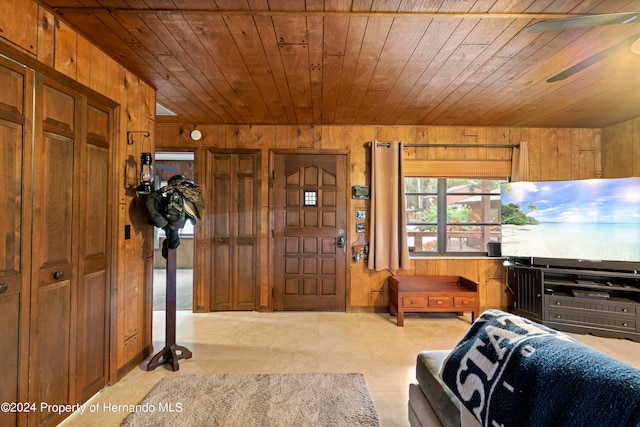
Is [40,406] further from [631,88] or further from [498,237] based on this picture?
[631,88]

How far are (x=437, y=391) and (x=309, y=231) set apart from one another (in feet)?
8.72

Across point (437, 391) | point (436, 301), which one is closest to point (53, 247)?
point (437, 391)

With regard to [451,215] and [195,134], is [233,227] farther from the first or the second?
[451,215]

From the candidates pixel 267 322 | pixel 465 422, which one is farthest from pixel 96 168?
pixel 465 422

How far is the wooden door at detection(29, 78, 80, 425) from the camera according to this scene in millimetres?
1577

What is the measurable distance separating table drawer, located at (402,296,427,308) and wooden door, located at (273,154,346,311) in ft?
2.78

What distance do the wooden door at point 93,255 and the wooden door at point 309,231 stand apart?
1.98 m

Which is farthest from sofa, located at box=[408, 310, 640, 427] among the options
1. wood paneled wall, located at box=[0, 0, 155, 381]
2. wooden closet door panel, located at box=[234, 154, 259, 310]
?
wooden closet door panel, located at box=[234, 154, 259, 310]

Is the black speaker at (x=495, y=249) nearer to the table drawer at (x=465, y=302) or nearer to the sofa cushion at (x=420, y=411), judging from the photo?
the table drawer at (x=465, y=302)

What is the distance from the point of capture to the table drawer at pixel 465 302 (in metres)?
3.28

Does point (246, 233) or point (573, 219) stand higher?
point (573, 219)

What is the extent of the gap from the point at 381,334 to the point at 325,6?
304 centimetres

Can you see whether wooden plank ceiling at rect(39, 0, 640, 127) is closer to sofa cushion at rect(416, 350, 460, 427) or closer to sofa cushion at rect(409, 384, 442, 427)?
sofa cushion at rect(416, 350, 460, 427)

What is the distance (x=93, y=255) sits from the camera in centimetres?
199
